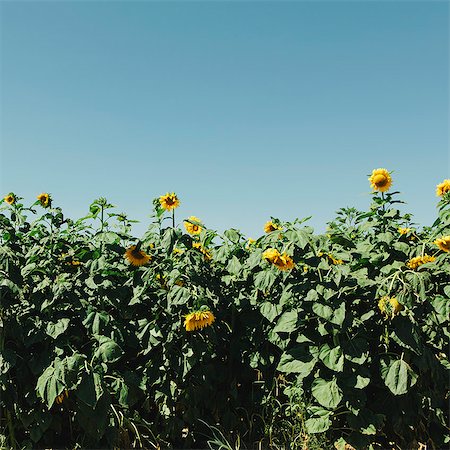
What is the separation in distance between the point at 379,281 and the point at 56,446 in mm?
2448

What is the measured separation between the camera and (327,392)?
3260 mm

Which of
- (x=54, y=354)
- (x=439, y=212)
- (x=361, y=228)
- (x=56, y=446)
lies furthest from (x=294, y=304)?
(x=56, y=446)

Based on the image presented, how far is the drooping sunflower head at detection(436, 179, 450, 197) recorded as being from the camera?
429cm

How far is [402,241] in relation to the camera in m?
3.75

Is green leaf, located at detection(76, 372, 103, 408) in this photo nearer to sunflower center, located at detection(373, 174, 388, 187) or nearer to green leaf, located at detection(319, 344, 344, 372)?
green leaf, located at detection(319, 344, 344, 372)

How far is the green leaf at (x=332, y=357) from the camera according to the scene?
319 cm

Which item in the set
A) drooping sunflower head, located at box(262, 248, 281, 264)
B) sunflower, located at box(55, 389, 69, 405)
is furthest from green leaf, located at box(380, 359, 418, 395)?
sunflower, located at box(55, 389, 69, 405)

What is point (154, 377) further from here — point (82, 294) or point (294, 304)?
point (294, 304)

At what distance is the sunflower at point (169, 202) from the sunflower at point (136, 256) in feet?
1.45

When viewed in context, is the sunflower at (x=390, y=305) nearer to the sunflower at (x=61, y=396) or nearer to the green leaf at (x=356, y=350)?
the green leaf at (x=356, y=350)

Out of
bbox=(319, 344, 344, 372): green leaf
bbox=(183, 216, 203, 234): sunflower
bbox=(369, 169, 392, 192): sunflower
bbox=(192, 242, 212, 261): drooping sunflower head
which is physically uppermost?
bbox=(369, 169, 392, 192): sunflower

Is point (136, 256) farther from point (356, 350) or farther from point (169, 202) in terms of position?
point (356, 350)

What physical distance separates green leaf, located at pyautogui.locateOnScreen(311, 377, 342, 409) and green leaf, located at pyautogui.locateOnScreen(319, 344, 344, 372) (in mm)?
148

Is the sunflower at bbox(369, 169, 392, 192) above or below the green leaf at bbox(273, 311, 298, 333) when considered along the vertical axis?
above
